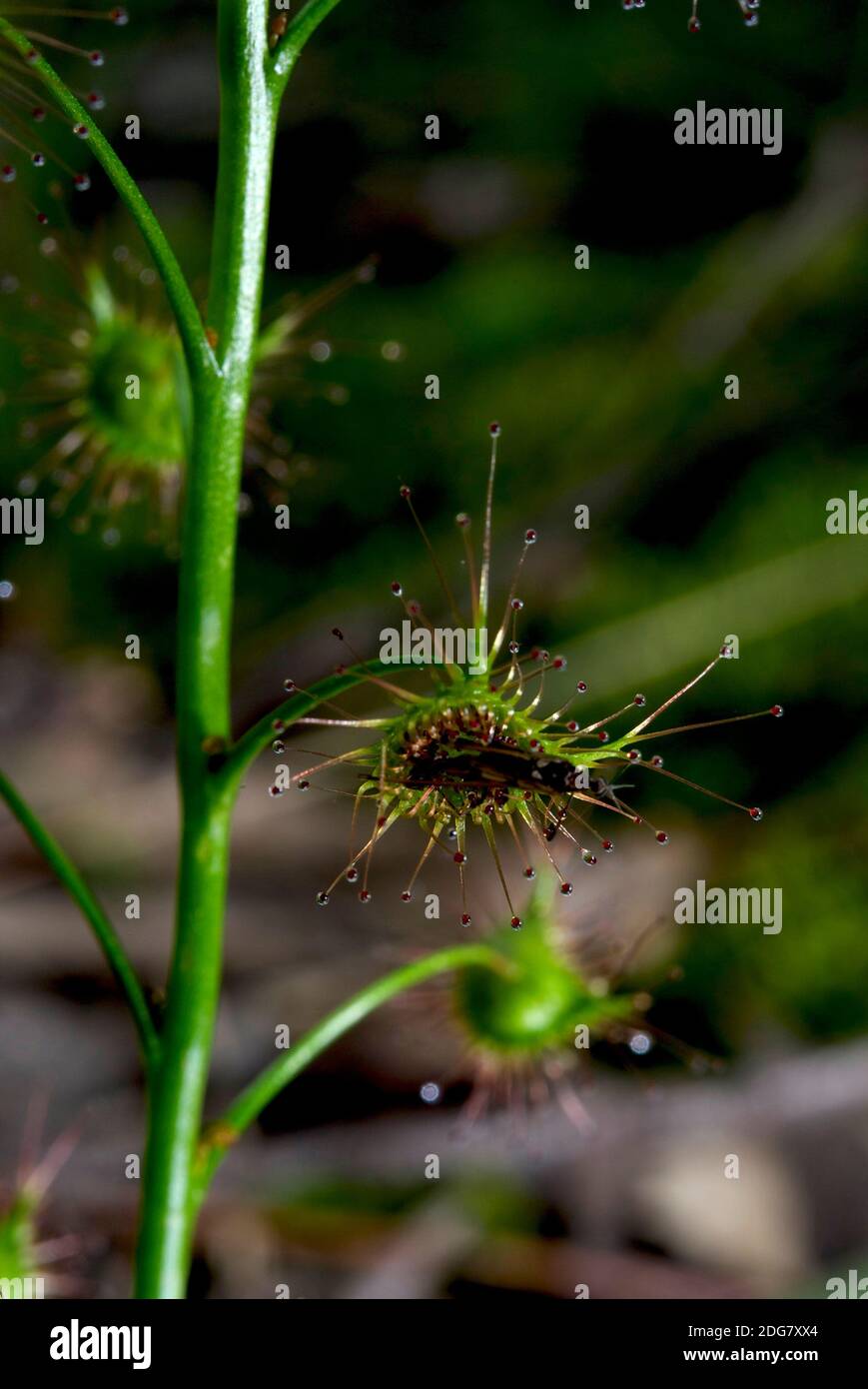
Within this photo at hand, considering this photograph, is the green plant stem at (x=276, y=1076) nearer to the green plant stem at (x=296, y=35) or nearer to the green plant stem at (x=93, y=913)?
the green plant stem at (x=93, y=913)

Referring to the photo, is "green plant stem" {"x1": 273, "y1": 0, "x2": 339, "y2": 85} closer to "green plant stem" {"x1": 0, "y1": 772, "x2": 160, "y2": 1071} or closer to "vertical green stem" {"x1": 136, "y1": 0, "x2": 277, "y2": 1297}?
"vertical green stem" {"x1": 136, "y1": 0, "x2": 277, "y2": 1297}

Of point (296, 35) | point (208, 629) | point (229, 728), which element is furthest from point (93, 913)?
point (296, 35)

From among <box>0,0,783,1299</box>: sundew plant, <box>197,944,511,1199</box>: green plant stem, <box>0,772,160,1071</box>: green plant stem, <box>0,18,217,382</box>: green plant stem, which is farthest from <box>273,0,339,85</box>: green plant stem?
<box>197,944,511,1199</box>: green plant stem

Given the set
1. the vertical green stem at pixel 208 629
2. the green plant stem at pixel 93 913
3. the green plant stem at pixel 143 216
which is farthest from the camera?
the green plant stem at pixel 93 913

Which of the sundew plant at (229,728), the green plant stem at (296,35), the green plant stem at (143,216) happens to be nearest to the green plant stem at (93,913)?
the sundew plant at (229,728)

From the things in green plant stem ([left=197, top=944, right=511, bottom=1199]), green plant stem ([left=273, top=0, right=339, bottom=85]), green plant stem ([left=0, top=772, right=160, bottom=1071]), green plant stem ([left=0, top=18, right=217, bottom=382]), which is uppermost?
green plant stem ([left=273, top=0, right=339, bottom=85])

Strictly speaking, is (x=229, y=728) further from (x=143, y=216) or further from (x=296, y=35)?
(x=296, y=35)
